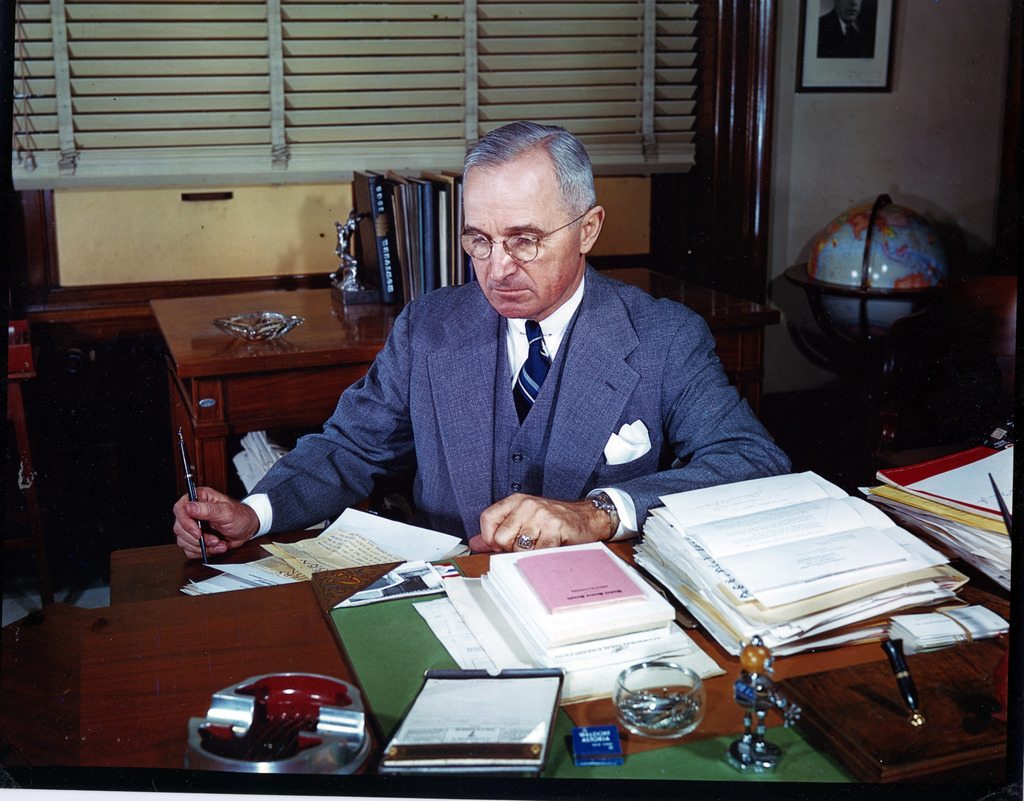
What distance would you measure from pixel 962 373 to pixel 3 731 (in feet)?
6.50

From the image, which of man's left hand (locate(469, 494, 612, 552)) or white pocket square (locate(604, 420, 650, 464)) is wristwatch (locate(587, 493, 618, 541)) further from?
white pocket square (locate(604, 420, 650, 464))

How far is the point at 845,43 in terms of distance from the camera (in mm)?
2395

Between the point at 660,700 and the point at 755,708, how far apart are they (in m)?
0.09

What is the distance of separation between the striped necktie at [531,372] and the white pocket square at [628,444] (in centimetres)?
16

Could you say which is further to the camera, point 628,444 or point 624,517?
point 628,444

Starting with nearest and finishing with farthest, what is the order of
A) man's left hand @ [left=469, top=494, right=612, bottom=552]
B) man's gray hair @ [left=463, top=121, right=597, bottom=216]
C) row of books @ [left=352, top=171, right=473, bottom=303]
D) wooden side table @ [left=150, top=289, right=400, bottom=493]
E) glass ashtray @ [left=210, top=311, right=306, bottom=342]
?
man's left hand @ [left=469, top=494, right=612, bottom=552]
man's gray hair @ [left=463, top=121, right=597, bottom=216]
wooden side table @ [left=150, top=289, right=400, bottom=493]
glass ashtray @ [left=210, top=311, right=306, bottom=342]
row of books @ [left=352, top=171, right=473, bottom=303]

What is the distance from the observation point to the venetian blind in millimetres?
2193

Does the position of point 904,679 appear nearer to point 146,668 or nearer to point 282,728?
point 282,728

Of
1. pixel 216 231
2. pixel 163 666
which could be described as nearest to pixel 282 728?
pixel 163 666

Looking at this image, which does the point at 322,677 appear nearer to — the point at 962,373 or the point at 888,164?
the point at 962,373

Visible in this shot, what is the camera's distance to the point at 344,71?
8.18 feet

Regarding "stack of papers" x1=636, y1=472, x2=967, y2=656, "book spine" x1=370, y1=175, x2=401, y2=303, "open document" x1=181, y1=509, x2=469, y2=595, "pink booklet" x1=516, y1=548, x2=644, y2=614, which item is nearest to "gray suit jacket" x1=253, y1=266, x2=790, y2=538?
"open document" x1=181, y1=509, x2=469, y2=595

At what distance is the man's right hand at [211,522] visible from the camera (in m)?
1.42

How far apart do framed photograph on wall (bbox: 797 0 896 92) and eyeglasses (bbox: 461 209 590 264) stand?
4.09 ft
